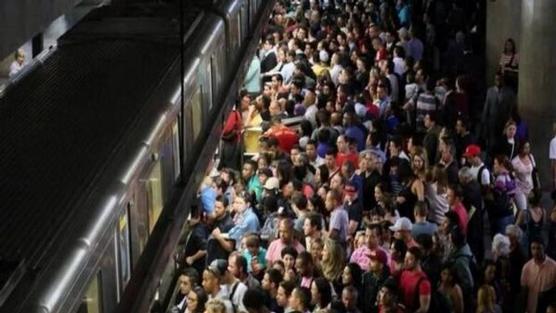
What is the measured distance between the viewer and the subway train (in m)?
5.99

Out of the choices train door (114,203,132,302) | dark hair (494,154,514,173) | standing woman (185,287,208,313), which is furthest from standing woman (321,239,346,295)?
train door (114,203,132,302)

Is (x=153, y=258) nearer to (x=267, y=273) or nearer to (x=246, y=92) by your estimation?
(x=267, y=273)

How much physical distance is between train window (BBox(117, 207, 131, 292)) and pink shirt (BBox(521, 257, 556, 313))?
5278mm

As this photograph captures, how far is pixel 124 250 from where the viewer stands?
7457mm

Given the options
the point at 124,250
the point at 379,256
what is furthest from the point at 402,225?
the point at 124,250

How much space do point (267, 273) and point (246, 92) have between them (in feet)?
26.2

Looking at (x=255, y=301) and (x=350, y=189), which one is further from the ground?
(x=255, y=301)

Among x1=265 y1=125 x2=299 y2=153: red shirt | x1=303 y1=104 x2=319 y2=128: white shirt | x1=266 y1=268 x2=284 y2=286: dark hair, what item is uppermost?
x1=266 y1=268 x2=284 y2=286: dark hair

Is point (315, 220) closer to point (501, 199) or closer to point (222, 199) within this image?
point (222, 199)

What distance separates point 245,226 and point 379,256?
205 cm

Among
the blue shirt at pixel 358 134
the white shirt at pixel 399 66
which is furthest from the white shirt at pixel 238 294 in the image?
the white shirt at pixel 399 66

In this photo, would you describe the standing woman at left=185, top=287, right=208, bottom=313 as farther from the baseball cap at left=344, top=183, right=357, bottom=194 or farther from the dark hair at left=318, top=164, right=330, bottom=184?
the dark hair at left=318, top=164, right=330, bottom=184

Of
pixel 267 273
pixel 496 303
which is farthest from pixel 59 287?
pixel 496 303

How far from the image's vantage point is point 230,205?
1380cm
